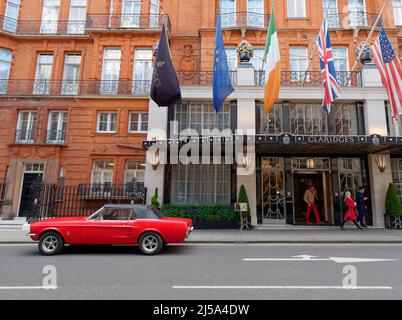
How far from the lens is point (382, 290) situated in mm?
4781

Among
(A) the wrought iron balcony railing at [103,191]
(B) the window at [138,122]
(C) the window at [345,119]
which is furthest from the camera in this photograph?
(B) the window at [138,122]

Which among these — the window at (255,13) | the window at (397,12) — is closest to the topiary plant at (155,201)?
the window at (255,13)

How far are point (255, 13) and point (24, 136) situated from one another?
1777 cm

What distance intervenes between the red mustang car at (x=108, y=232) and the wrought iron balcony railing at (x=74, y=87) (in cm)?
1136

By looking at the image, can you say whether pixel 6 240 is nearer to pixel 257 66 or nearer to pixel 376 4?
pixel 257 66

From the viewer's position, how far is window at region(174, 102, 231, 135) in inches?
612

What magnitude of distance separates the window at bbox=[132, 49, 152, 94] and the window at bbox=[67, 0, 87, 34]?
4.97 meters

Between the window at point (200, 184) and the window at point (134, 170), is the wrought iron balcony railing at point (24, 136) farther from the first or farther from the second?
the window at point (200, 184)

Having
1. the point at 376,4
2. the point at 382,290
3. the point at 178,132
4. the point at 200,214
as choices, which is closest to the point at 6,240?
the point at 200,214

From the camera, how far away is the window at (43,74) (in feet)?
59.9

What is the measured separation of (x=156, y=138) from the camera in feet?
48.4

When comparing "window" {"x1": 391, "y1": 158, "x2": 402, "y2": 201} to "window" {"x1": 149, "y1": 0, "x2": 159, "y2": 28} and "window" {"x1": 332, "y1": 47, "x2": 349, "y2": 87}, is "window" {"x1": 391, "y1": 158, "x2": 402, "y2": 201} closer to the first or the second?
"window" {"x1": 332, "y1": 47, "x2": 349, "y2": 87}
